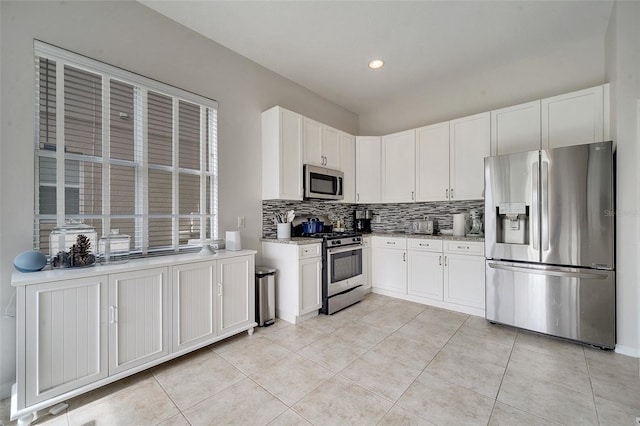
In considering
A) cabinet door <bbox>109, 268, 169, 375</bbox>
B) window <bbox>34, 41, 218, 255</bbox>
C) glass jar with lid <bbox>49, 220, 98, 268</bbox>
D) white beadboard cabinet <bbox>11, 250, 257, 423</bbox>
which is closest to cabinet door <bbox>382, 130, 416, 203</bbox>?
window <bbox>34, 41, 218, 255</bbox>

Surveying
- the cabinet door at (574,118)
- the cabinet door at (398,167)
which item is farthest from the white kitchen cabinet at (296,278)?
the cabinet door at (574,118)

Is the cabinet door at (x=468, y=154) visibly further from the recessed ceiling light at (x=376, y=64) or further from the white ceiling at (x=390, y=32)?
the recessed ceiling light at (x=376, y=64)

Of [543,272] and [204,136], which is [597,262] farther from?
[204,136]

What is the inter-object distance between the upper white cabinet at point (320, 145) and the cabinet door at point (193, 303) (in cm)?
185

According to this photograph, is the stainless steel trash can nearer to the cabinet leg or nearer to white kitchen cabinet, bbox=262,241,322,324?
white kitchen cabinet, bbox=262,241,322,324

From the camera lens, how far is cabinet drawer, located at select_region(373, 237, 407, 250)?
377cm

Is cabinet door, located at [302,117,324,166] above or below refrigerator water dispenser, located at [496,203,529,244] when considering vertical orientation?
above

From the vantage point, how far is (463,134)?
3508 millimetres

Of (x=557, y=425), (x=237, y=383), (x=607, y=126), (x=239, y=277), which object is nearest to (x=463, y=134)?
(x=607, y=126)

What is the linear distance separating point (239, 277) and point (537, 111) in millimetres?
3731

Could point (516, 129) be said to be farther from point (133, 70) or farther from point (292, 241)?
point (133, 70)

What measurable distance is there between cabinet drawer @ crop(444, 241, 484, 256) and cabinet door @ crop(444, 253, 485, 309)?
52 mm

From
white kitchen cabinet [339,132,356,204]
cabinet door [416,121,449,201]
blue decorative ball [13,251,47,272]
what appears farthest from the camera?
white kitchen cabinet [339,132,356,204]

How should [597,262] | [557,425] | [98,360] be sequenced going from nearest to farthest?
[557,425] → [98,360] → [597,262]
